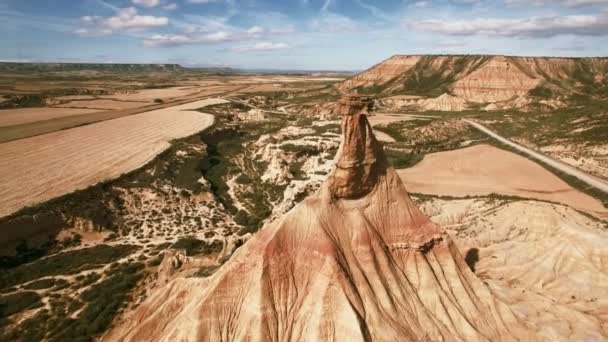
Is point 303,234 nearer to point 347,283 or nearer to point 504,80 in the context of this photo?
point 347,283

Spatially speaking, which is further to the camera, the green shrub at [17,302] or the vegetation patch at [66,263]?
the vegetation patch at [66,263]

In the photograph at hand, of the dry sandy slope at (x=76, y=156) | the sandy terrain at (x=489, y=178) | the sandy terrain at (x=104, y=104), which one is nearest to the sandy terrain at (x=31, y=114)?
the sandy terrain at (x=104, y=104)

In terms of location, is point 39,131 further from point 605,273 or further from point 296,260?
point 605,273

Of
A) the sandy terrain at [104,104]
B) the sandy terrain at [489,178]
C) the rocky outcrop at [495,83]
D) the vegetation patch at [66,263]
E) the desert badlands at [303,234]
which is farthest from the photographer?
the rocky outcrop at [495,83]

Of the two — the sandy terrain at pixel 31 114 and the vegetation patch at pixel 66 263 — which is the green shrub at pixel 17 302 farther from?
the sandy terrain at pixel 31 114

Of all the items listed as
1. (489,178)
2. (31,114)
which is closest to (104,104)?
(31,114)

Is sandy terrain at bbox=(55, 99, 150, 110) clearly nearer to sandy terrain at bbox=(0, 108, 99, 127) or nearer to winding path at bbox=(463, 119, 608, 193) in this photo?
sandy terrain at bbox=(0, 108, 99, 127)
